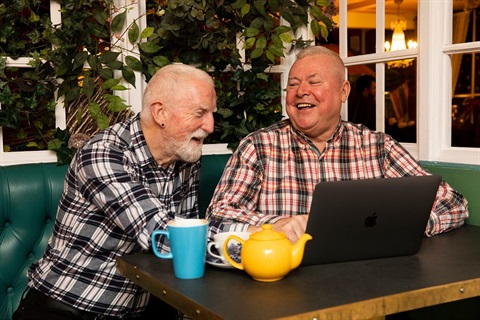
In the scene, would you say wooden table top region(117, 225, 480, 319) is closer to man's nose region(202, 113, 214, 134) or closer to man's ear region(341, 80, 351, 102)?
man's nose region(202, 113, 214, 134)

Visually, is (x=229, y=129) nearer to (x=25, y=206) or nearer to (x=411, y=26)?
(x=25, y=206)

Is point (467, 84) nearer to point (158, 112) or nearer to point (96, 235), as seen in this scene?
point (158, 112)

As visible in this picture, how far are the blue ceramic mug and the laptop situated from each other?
9.9 inches

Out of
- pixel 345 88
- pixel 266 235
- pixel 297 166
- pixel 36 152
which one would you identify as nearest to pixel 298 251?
pixel 266 235

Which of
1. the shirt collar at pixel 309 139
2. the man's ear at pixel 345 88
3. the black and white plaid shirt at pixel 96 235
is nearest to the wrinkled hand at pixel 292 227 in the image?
the black and white plaid shirt at pixel 96 235

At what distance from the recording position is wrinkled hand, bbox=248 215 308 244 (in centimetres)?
158

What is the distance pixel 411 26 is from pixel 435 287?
275 inches

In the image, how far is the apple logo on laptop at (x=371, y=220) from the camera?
4.90 ft

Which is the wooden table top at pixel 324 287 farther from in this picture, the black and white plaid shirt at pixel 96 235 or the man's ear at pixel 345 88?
the man's ear at pixel 345 88

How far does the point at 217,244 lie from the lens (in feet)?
4.86

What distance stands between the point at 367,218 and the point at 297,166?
81 cm

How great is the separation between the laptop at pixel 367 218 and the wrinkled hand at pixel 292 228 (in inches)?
3.9

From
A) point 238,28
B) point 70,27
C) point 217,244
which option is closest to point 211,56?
point 238,28

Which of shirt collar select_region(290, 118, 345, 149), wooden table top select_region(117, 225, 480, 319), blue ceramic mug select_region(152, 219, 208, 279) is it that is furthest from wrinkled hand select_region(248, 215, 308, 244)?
shirt collar select_region(290, 118, 345, 149)
